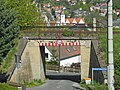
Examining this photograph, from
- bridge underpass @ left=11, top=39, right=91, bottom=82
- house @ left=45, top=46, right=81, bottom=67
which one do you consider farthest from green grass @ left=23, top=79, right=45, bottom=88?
house @ left=45, top=46, right=81, bottom=67

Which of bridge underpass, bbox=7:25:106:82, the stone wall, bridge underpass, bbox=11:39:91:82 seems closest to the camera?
the stone wall

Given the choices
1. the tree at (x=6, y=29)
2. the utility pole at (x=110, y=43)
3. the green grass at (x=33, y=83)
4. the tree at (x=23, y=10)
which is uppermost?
the tree at (x=23, y=10)

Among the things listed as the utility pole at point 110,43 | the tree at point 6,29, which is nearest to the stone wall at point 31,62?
the tree at point 6,29

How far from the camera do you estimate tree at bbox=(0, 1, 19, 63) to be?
1031 inches

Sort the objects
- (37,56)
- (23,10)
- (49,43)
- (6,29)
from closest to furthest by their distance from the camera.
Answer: (6,29) < (37,56) < (49,43) < (23,10)

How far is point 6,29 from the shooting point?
2630 cm

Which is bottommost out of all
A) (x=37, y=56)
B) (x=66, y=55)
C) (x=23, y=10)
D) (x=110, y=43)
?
(x=110, y=43)

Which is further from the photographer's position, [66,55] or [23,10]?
[66,55]

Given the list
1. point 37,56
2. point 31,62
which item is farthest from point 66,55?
point 31,62

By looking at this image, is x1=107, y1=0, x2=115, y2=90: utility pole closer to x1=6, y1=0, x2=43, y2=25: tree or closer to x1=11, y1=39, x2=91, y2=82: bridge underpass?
x1=11, y1=39, x2=91, y2=82: bridge underpass

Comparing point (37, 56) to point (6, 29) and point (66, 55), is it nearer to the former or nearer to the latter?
point (6, 29)

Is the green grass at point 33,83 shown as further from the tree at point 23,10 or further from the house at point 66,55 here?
the house at point 66,55

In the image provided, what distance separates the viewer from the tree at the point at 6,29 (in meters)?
26.2

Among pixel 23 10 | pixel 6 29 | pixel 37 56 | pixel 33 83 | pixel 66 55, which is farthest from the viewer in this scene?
pixel 66 55
